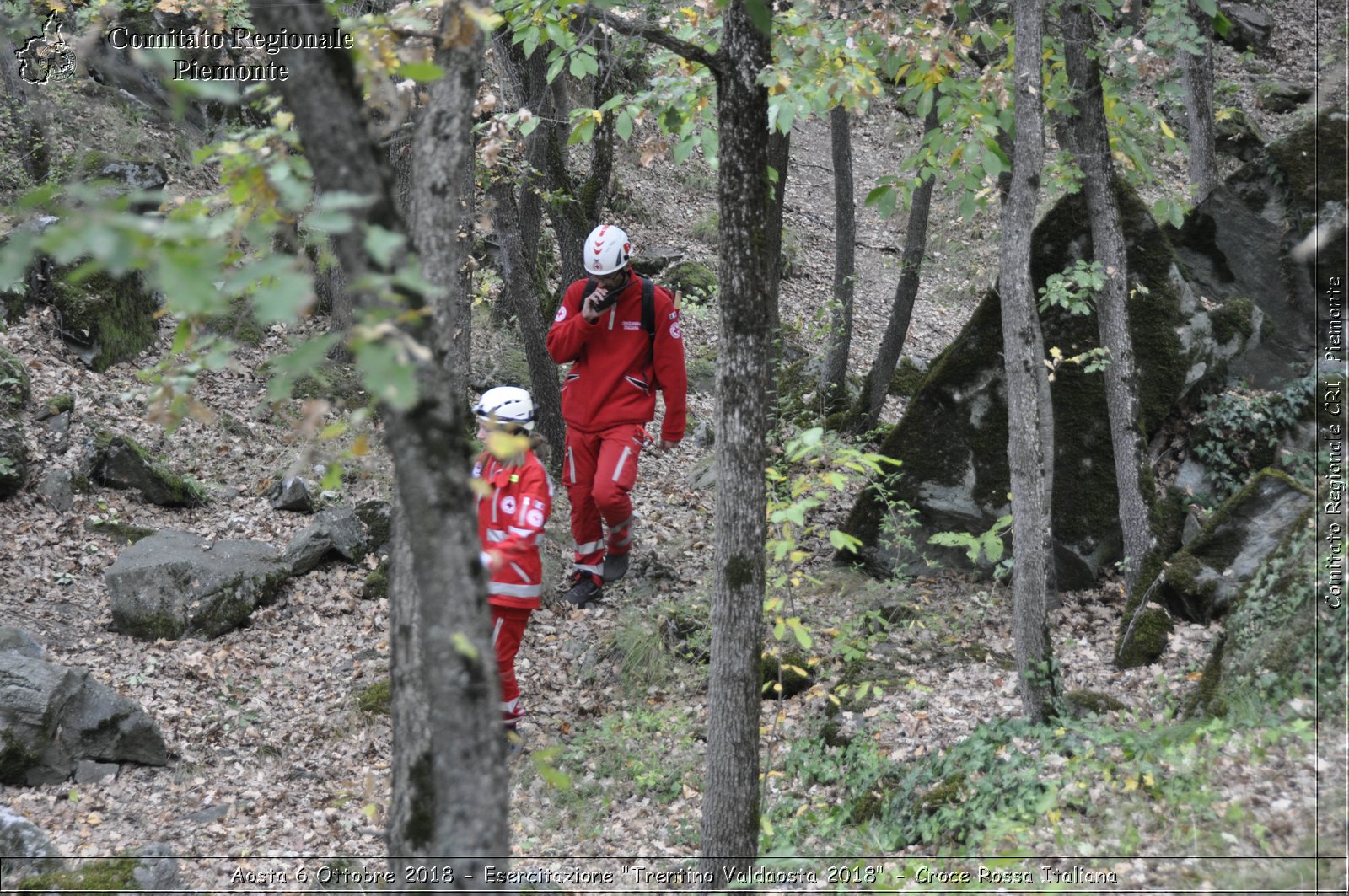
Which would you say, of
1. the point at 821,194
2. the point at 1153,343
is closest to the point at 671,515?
the point at 1153,343

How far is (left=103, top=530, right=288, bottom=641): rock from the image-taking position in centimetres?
693

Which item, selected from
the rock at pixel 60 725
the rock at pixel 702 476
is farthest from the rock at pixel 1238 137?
the rock at pixel 60 725

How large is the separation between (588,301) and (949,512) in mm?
3604

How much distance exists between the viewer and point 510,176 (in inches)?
333

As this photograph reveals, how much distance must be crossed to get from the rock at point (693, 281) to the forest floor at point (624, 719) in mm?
4354

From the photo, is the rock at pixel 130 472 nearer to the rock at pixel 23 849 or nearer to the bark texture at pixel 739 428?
the rock at pixel 23 849

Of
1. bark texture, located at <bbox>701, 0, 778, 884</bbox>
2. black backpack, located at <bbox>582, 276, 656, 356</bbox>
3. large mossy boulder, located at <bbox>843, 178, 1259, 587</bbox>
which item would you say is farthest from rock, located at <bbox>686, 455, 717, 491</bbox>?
bark texture, located at <bbox>701, 0, 778, 884</bbox>

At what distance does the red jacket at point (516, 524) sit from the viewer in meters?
5.37

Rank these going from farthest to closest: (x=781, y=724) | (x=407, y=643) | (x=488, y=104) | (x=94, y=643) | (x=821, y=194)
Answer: (x=821, y=194)
(x=94, y=643)
(x=781, y=724)
(x=488, y=104)
(x=407, y=643)

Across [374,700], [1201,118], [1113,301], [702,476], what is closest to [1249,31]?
[1201,118]

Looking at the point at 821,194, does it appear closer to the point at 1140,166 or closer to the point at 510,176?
the point at 510,176

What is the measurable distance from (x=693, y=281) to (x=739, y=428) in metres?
10.3

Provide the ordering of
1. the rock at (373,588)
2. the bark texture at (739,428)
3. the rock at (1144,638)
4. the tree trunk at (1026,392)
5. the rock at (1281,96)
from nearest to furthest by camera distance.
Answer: the bark texture at (739,428)
the tree trunk at (1026,392)
the rock at (1144,638)
the rock at (373,588)
the rock at (1281,96)

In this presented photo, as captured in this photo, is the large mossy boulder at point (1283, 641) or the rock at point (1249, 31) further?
the rock at point (1249, 31)
